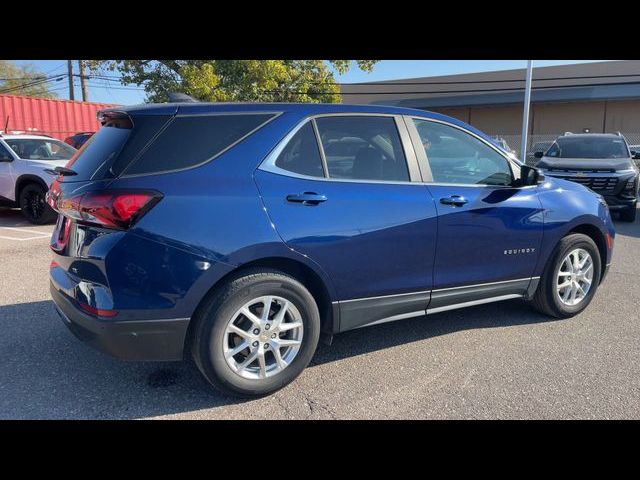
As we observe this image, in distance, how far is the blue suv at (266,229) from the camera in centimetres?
273

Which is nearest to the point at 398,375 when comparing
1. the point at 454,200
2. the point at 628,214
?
the point at 454,200

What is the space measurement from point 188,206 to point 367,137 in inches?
55.0

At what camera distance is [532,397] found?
10.2 ft

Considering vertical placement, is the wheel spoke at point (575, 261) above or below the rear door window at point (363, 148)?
below

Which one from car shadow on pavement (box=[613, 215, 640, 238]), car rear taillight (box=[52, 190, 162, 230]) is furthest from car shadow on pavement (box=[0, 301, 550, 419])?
car shadow on pavement (box=[613, 215, 640, 238])

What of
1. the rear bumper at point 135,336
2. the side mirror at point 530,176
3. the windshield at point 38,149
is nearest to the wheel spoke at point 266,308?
the rear bumper at point 135,336

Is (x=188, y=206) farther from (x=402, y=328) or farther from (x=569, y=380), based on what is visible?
(x=569, y=380)

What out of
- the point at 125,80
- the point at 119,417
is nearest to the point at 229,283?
the point at 119,417

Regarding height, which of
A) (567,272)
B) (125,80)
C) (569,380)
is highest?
(125,80)

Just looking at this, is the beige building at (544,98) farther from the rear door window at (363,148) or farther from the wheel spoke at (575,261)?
the rear door window at (363,148)

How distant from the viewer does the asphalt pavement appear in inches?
118

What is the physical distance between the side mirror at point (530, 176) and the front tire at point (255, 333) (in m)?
2.07

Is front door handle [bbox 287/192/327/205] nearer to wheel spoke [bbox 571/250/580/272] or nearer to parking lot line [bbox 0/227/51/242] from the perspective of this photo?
wheel spoke [bbox 571/250/580/272]

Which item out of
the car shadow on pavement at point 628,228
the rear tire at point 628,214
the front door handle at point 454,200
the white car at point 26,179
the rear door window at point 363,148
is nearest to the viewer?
the rear door window at point 363,148
